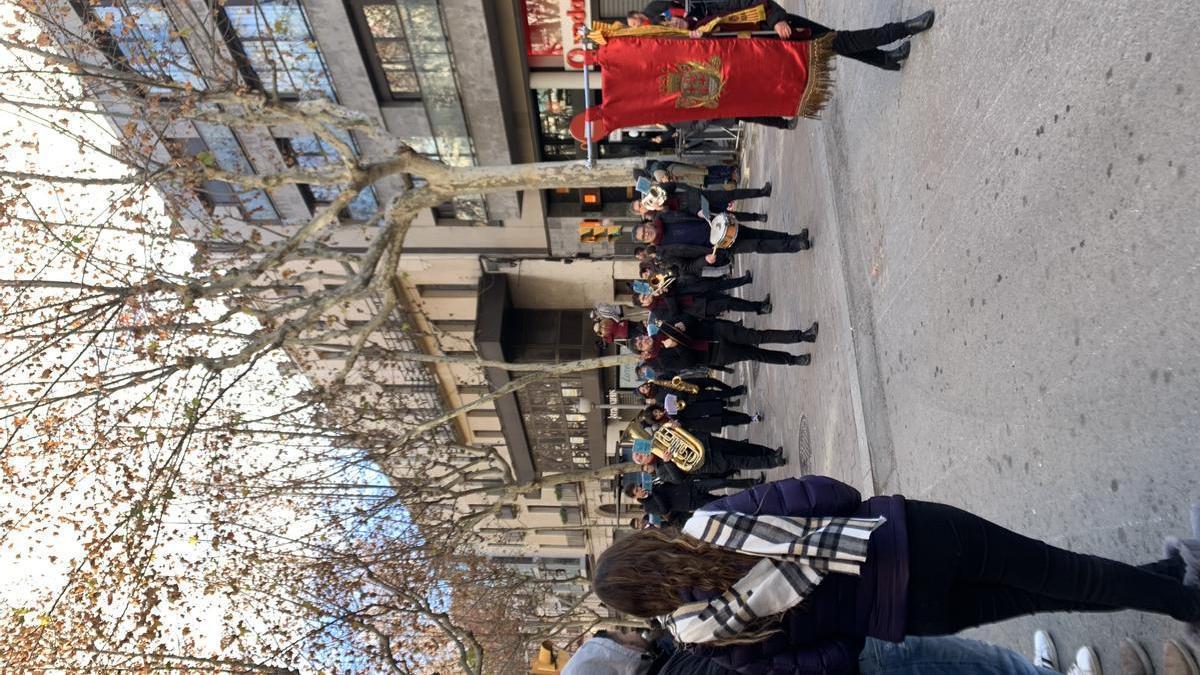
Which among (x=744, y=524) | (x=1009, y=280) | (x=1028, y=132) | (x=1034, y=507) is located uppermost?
(x=1028, y=132)

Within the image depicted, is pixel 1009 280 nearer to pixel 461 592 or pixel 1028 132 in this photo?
pixel 1028 132

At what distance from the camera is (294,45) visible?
17.4m

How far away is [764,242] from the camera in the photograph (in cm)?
939

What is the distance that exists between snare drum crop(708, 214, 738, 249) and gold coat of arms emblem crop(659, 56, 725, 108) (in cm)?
174

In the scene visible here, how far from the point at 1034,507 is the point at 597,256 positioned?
62.1 ft

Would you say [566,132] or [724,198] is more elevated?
[566,132]

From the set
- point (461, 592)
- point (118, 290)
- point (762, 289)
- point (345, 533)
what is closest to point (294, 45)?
point (118, 290)

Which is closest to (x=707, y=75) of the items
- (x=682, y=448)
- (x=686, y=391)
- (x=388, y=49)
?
(x=682, y=448)

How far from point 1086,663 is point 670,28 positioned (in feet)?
19.9

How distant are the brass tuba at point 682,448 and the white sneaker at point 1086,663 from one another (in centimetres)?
586

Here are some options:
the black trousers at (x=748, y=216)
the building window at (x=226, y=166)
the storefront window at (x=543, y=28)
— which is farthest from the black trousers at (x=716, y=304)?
the building window at (x=226, y=166)

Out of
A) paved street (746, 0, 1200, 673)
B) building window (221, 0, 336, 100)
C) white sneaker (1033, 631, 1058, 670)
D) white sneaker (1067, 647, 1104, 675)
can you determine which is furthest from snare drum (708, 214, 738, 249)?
building window (221, 0, 336, 100)

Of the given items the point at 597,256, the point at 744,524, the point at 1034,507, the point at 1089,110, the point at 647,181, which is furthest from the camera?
the point at 597,256

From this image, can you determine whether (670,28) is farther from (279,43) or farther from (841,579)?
(279,43)
